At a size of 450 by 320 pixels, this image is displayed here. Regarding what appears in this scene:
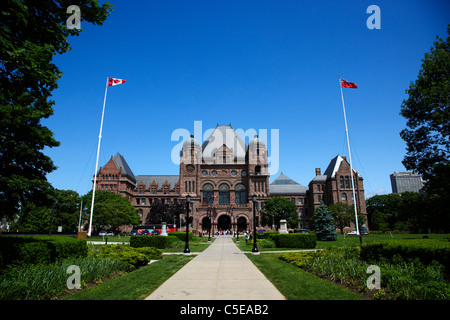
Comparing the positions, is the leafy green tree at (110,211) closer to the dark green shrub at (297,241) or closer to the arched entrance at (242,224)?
the arched entrance at (242,224)

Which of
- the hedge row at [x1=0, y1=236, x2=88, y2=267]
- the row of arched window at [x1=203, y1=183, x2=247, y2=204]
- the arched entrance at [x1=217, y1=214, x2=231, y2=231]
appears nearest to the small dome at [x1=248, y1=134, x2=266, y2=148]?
A: the row of arched window at [x1=203, y1=183, x2=247, y2=204]

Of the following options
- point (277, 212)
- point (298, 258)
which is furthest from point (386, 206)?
point (298, 258)

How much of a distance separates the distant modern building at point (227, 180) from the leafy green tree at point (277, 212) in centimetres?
439

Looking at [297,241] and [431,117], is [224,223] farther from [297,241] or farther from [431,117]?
[431,117]

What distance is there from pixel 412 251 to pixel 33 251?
41.9ft

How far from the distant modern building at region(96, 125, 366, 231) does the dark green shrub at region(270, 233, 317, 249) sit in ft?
129

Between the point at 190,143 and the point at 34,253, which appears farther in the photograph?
the point at 190,143

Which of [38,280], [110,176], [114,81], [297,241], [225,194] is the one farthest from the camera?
[110,176]

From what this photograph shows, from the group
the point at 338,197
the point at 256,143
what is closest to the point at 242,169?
the point at 256,143

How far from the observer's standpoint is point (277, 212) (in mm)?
59188

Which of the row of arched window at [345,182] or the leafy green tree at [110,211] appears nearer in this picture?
the leafy green tree at [110,211]

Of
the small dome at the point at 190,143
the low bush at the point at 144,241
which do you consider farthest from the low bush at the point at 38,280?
the small dome at the point at 190,143

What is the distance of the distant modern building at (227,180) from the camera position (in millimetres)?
65188
